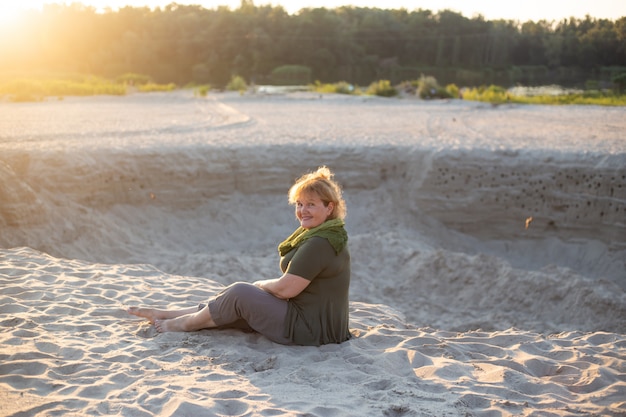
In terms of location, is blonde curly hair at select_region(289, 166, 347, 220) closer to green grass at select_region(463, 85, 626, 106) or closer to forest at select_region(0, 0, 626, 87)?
green grass at select_region(463, 85, 626, 106)

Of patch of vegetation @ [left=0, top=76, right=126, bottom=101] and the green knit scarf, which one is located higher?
patch of vegetation @ [left=0, top=76, right=126, bottom=101]

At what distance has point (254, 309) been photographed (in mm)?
4598

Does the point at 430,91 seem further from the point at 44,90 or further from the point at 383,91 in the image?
the point at 44,90

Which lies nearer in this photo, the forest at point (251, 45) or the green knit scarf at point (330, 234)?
the green knit scarf at point (330, 234)

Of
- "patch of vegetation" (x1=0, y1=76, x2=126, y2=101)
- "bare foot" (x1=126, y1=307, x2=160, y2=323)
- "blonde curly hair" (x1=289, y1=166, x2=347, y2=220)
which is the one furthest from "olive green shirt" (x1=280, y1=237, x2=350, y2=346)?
"patch of vegetation" (x1=0, y1=76, x2=126, y2=101)

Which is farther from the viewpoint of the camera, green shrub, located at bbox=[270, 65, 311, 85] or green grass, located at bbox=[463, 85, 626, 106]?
green shrub, located at bbox=[270, 65, 311, 85]

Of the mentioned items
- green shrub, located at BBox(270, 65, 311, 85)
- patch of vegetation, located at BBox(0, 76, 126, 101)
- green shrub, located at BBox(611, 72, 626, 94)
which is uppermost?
green shrub, located at BBox(270, 65, 311, 85)

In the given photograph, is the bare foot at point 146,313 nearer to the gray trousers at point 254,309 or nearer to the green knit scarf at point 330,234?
the gray trousers at point 254,309

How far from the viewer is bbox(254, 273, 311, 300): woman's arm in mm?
4383

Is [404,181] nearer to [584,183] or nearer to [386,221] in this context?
[386,221]

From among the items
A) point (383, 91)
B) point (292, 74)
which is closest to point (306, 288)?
point (383, 91)

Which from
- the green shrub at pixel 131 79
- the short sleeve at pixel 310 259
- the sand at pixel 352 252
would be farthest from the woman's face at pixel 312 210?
the green shrub at pixel 131 79

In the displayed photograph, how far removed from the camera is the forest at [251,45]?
1848 inches

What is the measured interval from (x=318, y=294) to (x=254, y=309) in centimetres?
45
